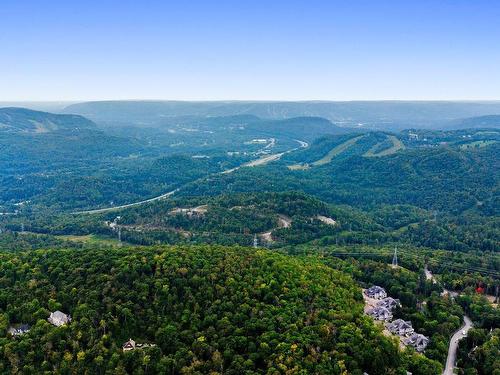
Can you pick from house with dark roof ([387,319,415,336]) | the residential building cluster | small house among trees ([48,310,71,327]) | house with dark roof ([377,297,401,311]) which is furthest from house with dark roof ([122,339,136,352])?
house with dark roof ([377,297,401,311])

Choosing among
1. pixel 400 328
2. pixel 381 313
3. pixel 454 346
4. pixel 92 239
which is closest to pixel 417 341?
pixel 400 328

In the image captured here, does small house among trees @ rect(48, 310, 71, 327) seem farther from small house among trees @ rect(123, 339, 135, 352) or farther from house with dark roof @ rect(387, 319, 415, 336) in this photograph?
house with dark roof @ rect(387, 319, 415, 336)

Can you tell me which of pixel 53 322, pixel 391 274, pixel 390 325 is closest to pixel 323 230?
pixel 391 274

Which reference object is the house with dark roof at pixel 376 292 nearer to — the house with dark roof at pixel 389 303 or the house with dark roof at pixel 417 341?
the house with dark roof at pixel 389 303

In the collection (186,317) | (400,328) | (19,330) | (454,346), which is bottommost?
(454,346)

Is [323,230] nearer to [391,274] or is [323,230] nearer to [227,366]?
[391,274]

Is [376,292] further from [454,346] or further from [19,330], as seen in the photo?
[19,330]
